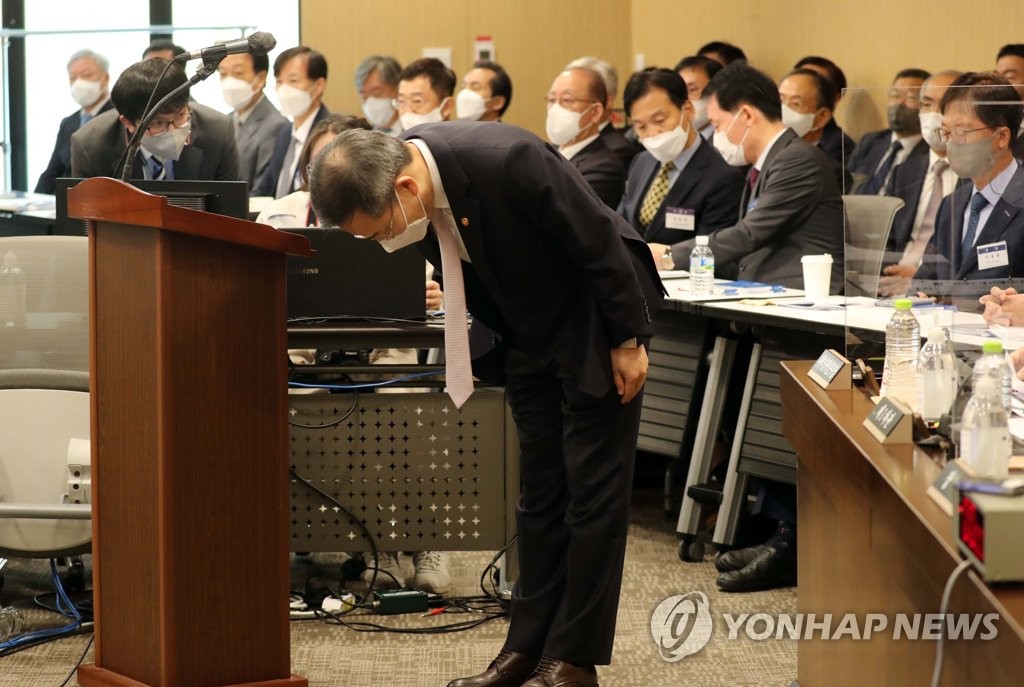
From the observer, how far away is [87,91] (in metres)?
7.36

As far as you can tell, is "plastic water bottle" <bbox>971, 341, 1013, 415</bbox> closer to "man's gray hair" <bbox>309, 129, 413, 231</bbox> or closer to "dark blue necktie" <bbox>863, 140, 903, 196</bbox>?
"dark blue necktie" <bbox>863, 140, 903, 196</bbox>

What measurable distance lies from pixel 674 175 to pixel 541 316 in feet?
8.39

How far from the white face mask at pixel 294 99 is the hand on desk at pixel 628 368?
4.79 m

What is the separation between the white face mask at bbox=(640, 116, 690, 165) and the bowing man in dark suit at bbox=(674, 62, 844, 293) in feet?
0.53

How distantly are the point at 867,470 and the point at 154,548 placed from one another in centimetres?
121

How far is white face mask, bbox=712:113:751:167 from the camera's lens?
4.50 m

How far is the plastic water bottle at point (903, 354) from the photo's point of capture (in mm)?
2068

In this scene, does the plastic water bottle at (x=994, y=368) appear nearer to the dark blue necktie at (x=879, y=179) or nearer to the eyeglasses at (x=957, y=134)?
the eyeglasses at (x=957, y=134)

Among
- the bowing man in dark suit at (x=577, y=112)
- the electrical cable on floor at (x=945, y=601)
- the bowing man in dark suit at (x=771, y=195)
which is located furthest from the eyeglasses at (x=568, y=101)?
the electrical cable on floor at (x=945, y=601)

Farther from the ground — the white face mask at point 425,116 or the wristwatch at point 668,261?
the white face mask at point 425,116

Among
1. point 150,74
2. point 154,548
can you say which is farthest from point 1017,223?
point 150,74

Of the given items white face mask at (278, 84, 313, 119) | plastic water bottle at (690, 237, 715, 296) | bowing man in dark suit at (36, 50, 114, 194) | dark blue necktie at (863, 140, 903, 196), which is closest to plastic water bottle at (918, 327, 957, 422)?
dark blue necktie at (863, 140, 903, 196)

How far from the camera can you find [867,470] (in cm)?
177

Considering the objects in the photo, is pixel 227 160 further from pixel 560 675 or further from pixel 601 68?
pixel 560 675
